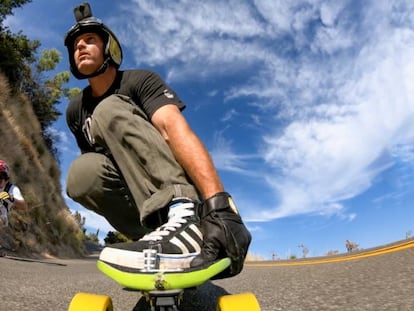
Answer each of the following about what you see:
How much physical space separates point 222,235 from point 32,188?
14.0 meters

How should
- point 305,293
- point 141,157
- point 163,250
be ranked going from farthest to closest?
point 305,293
point 141,157
point 163,250

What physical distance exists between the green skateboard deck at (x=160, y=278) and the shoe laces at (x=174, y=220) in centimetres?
14

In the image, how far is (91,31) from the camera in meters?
1.92

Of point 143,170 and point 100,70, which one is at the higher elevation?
point 100,70

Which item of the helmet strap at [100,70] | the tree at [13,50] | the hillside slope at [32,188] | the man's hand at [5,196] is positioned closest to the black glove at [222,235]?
the helmet strap at [100,70]

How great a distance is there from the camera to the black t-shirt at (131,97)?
5.45 ft

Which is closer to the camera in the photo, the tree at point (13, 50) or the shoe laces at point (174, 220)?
the shoe laces at point (174, 220)

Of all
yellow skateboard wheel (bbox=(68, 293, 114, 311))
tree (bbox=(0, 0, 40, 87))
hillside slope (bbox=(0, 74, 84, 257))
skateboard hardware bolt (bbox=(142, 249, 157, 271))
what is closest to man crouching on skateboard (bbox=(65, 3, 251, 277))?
skateboard hardware bolt (bbox=(142, 249, 157, 271))

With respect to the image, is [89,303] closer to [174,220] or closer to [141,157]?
[174,220]

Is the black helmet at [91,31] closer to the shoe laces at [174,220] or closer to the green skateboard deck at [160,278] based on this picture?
the shoe laces at [174,220]

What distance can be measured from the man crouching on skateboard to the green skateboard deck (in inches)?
1.0

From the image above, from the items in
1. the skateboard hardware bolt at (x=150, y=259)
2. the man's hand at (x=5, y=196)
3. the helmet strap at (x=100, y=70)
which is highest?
the man's hand at (x=5, y=196)

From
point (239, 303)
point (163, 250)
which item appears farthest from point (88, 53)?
point (239, 303)

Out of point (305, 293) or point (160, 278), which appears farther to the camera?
point (305, 293)
